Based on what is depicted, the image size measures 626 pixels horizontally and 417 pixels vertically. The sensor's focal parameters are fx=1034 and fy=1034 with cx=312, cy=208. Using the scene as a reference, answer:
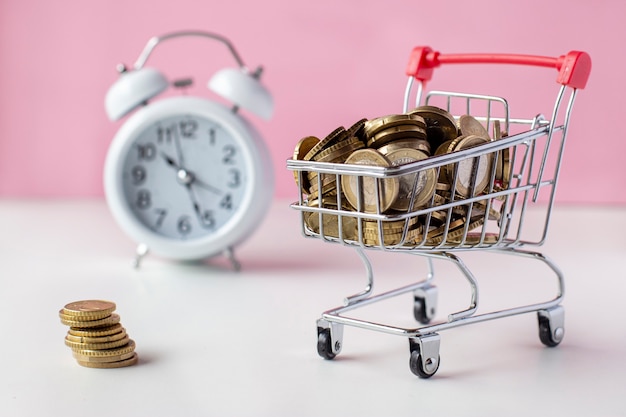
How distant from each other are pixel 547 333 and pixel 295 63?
3195mm

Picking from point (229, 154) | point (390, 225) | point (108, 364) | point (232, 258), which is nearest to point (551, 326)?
point (390, 225)

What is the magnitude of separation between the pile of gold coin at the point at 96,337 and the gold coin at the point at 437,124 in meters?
0.86

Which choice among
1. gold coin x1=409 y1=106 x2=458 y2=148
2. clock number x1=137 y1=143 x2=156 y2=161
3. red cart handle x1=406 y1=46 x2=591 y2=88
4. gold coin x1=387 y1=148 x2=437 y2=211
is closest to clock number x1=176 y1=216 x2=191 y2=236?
clock number x1=137 y1=143 x2=156 y2=161

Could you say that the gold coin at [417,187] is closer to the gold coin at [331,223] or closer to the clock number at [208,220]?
the gold coin at [331,223]

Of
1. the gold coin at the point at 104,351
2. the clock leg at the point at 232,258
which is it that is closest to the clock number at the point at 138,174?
the clock leg at the point at 232,258

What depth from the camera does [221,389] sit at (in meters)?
2.30

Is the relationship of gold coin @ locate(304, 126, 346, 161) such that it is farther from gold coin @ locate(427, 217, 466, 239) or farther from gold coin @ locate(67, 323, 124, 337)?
gold coin @ locate(67, 323, 124, 337)

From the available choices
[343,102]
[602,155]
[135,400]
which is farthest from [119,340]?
[602,155]

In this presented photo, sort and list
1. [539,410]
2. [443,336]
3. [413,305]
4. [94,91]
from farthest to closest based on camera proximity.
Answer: [94,91]
[413,305]
[443,336]
[539,410]

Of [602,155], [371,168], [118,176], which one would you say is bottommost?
[602,155]

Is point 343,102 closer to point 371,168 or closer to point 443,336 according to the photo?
point 443,336

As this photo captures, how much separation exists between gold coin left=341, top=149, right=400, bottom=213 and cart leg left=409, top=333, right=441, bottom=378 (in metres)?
0.33

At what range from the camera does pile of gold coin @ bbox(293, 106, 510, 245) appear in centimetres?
224

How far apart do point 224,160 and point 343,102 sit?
194 cm
